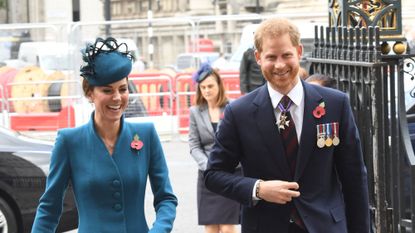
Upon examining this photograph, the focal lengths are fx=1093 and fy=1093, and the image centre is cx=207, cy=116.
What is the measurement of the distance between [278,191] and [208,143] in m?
4.62

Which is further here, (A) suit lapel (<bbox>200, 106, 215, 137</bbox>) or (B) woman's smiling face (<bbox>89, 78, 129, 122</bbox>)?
(A) suit lapel (<bbox>200, 106, 215, 137</bbox>)

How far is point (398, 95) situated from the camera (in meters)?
6.15

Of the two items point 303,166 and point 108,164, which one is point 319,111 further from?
point 108,164

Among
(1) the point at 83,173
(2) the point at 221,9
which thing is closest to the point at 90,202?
(1) the point at 83,173

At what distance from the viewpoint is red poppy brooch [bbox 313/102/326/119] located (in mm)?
4605

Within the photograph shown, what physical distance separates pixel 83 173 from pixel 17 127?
1550 cm

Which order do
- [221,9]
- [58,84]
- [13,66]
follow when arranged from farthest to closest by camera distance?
1. [221,9]
2. [13,66]
3. [58,84]

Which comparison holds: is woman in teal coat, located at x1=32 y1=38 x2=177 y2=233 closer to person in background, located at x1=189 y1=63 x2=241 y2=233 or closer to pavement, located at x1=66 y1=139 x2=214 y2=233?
person in background, located at x1=189 y1=63 x2=241 y2=233

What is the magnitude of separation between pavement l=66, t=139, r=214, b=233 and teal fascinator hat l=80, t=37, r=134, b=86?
613 centimetres

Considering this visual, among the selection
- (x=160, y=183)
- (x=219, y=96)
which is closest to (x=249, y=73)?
(x=219, y=96)

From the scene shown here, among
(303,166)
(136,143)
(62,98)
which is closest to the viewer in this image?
(303,166)

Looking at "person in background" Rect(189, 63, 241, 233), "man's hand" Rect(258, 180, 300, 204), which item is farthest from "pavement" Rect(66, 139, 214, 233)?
"man's hand" Rect(258, 180, 300, 204)

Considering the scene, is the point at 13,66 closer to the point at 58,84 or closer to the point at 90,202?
A: the point at 58,84

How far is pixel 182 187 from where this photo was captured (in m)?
13.9
